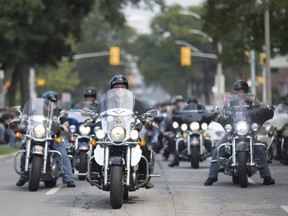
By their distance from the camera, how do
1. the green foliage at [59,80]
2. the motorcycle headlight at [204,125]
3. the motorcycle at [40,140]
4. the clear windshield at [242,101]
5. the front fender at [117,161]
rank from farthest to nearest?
the green foliage at [59,80], the motorcycle headlight at [204,125], the clear windshield at [242,101], the motorcycle at [40,140], the front fender at [117,161]

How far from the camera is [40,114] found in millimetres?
15430

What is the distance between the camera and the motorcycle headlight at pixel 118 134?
12211mm

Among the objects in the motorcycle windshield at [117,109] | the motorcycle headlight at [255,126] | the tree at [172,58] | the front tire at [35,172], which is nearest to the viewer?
the motorcycle windshield at [117,109]

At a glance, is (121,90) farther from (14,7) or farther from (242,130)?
(14,7)

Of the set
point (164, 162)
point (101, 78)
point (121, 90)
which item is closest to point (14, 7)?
point (164, 162)

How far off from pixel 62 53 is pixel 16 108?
32551mm

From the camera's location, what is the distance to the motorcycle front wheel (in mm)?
11905

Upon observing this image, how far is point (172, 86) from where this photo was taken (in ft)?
342

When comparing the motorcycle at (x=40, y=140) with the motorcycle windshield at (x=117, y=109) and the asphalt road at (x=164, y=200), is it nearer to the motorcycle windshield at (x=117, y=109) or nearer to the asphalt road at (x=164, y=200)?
the asphalt road at (x=164, y=200)

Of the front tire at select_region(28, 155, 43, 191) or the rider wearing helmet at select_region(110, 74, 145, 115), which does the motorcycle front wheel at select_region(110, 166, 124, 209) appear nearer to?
the rider wearing helmet at select_region(110, 74, 145, 115)

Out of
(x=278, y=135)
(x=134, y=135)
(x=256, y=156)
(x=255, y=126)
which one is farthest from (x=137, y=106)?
(x=278, y=135)

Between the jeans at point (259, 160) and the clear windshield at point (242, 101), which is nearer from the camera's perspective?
the jeans at point (259, 160)

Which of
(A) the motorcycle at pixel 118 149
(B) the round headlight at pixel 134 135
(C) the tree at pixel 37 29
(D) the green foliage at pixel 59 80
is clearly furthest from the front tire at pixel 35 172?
(D) the green foliage at pixel 59 80

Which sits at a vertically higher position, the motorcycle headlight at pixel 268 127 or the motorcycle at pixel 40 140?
the motorcycle headlight at pixel 268 127
